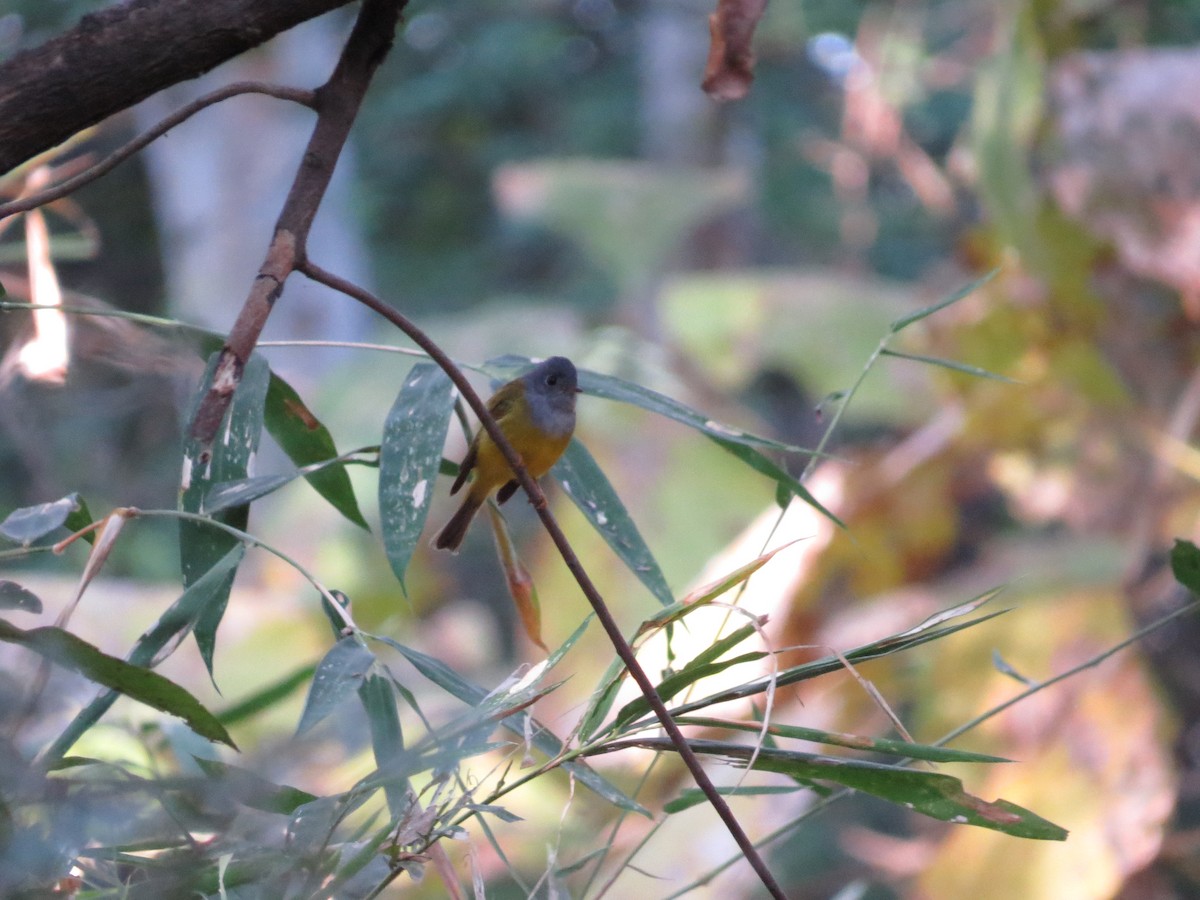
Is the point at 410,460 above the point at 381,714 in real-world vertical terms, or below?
above

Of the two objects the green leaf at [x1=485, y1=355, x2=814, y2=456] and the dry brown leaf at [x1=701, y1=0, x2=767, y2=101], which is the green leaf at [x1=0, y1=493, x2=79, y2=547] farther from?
the dry brown leaf at [x1=701, y1=0, x2=767, y2=101]

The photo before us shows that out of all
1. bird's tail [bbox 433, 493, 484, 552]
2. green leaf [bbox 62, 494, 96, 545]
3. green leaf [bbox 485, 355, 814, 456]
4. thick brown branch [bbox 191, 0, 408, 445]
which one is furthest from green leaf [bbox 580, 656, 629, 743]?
bird's tail [bbox 433, 493, 484, 552]

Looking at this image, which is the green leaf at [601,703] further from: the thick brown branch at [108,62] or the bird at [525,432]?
the bird at [525,432]

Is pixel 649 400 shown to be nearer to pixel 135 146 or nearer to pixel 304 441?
pixel 304 441

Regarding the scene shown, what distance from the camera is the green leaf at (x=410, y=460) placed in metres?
1.44

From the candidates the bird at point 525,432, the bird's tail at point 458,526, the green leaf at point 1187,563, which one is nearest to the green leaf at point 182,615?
the green leaf at point 1187,563

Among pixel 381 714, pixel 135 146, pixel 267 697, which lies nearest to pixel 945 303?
pixel 381 714

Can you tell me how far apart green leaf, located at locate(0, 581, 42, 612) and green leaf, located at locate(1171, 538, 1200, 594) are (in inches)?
45.1

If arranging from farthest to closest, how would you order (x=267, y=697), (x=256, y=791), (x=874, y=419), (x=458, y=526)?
(x=874, y=419), (x=458, y=526), (x=267, y=697), (x=256, y=791)

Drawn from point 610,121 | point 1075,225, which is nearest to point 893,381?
point 1075,225

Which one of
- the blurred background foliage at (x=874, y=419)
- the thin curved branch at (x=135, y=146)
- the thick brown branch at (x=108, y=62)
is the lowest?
the blurred background foliage at (x=874, y=419)

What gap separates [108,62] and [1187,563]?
1.20 m

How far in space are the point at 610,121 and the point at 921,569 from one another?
9.49 metres

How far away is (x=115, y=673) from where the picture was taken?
1089 millimetres
